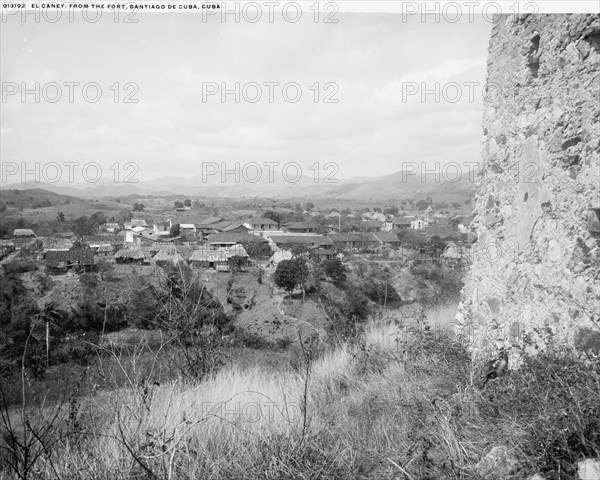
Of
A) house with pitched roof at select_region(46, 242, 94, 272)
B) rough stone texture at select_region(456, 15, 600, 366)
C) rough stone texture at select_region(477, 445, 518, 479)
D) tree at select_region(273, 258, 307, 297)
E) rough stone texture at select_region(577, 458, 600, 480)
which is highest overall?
rough stone texture at select_region(456, 15, 600, 366)

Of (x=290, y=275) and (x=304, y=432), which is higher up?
(x=304, y=432)

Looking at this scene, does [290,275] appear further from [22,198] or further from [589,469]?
[22,198]

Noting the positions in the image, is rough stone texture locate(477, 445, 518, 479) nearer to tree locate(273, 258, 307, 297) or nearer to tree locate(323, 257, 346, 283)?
tree locate(273, 258, 307, 297)

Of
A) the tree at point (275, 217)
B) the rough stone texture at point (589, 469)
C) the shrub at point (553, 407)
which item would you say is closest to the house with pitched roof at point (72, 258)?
the shrub at point (553, 407)

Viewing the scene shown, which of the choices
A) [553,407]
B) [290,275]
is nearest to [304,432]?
[553,407]

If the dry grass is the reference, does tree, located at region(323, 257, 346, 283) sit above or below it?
below

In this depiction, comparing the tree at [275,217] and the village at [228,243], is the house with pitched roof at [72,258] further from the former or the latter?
the tree at [275,217]

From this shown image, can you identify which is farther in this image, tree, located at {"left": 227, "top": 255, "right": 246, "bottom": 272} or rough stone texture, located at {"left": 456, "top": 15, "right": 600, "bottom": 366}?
tree, located at {"left": 227, "top": 255, "right": 246, "bottom": 272}

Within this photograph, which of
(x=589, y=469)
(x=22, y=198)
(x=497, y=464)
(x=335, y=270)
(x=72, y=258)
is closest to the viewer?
(x=589, y=469)

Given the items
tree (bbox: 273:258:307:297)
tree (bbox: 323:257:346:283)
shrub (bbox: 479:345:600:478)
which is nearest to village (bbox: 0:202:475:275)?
tree (bbox: 323:257:346:283)
